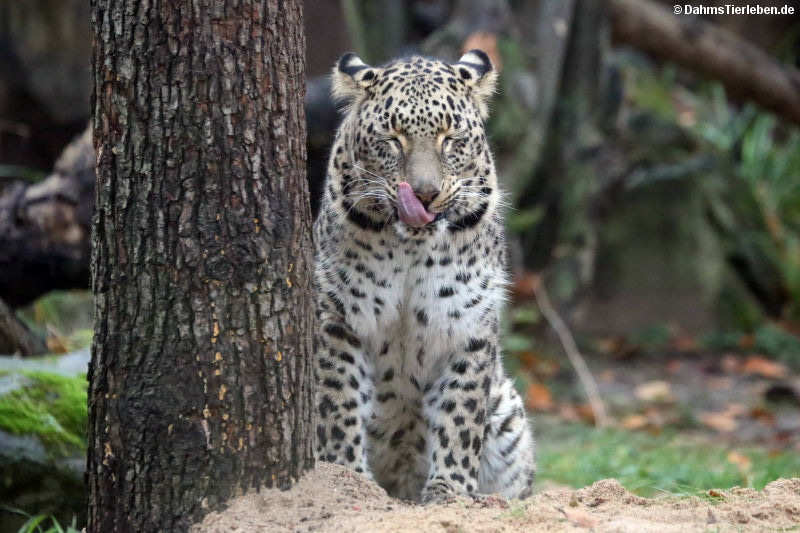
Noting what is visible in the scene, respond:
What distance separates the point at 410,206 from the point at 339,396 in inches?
43.4

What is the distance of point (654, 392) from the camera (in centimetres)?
1038

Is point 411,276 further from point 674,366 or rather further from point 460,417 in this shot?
point 674,366

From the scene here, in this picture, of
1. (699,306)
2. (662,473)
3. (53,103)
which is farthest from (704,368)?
(53,103)

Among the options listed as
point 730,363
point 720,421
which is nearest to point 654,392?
point 720,421

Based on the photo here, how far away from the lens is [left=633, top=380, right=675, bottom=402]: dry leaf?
10.3 metres

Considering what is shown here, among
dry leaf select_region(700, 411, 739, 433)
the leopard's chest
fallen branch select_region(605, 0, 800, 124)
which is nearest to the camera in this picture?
the leopard's chest

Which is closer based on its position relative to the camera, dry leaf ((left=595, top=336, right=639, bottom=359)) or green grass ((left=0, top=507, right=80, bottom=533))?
green grass ((left=0, top=507, right=80, bottom=533))

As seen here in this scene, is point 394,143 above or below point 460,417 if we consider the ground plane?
above

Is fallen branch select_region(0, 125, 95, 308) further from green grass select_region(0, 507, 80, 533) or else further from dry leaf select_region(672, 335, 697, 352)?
dry leaf select_region(672, 335, 697, 352)

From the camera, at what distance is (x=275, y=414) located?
378 centimetres

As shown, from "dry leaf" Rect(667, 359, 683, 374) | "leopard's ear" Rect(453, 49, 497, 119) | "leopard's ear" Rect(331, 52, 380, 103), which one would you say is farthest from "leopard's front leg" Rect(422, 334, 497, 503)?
"dry leaf" Rect(667, 359, 683, 374)

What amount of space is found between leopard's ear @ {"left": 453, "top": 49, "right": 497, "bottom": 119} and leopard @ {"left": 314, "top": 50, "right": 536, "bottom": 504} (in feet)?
0.05

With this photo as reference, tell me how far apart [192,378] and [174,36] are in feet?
4.19

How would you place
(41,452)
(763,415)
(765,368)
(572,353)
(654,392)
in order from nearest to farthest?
1. (41,452)
2. (763,415)
3. (572,353)
4. (654,392)
5. (765,368)
